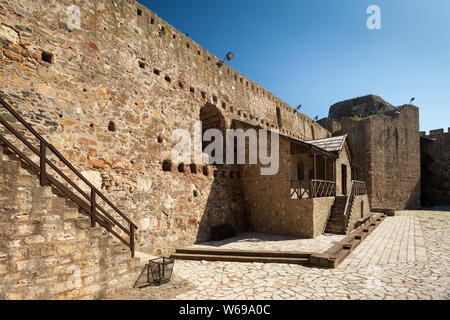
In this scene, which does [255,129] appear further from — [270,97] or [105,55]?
[105,55]

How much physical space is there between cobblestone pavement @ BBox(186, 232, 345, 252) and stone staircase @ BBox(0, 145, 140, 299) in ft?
13.7

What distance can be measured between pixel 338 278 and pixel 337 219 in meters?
5.59

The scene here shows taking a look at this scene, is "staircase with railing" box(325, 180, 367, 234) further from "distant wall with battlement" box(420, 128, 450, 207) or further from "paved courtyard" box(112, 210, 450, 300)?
"distant wall with battlement" box(420, 128, 450, 207)

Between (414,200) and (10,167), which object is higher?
(10,167)

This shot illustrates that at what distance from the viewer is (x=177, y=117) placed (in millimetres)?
8578

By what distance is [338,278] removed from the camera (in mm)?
5340

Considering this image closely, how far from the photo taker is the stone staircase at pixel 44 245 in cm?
352

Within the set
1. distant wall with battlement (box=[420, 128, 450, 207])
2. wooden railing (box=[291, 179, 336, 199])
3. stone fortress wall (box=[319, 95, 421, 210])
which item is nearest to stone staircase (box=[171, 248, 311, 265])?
wooden railing (box=[291, 179, 336, 199])

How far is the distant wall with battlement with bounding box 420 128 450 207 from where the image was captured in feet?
71.9

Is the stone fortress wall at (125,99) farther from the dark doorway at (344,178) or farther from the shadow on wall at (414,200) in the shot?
the shadow on wall at (414,200)

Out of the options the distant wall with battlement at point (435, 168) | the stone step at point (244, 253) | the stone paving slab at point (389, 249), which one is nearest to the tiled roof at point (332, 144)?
the stone paving slab at point (389, 249)

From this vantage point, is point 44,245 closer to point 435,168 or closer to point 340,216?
point 340,216

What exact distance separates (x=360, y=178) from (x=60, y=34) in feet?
66.3

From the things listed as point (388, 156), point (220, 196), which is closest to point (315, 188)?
point (220, 196)
